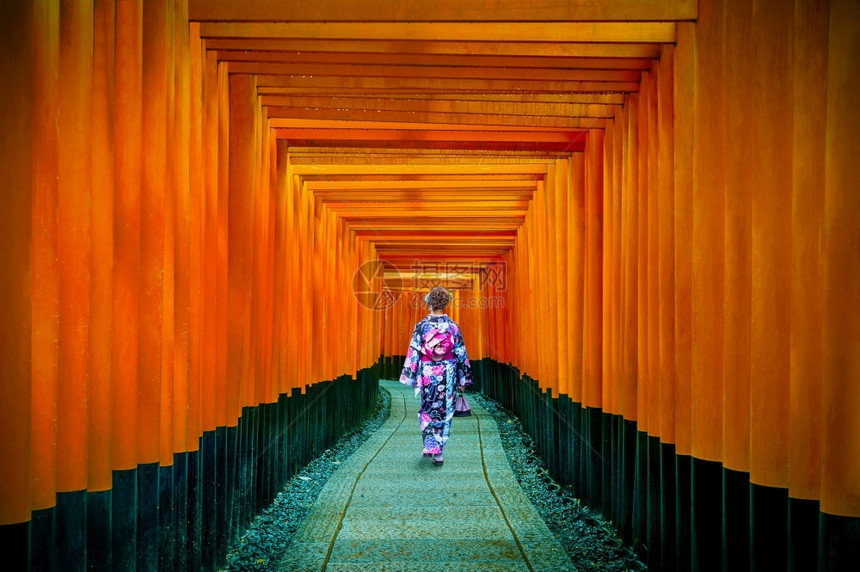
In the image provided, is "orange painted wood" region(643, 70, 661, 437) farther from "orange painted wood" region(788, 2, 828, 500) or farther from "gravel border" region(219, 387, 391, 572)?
"gravel border" region(219, 387, 391, 572)

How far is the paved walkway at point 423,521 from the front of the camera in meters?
5.59

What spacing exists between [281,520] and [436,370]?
3.17 meters

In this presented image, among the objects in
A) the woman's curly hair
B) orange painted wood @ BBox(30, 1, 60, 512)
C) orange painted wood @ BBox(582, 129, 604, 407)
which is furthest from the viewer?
the woman's curly hair

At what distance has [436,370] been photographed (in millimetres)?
9695

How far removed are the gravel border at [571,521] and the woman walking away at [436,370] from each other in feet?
3.59

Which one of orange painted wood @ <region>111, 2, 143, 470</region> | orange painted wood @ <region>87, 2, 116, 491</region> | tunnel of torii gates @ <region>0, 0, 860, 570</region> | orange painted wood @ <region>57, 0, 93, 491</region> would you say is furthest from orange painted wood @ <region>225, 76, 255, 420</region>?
orange painted wood @ <region>57, 0, 93, 491</region>

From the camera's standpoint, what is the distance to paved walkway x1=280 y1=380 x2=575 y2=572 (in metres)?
5.59

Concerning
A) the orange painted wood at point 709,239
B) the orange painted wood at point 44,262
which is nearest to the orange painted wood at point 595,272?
the orange painted wood at point 709,239

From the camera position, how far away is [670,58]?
5.07 m

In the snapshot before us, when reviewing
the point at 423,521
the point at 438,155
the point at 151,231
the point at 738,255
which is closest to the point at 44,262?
the point at 151,231

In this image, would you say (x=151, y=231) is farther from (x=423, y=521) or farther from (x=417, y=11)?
(x=423, y=521)

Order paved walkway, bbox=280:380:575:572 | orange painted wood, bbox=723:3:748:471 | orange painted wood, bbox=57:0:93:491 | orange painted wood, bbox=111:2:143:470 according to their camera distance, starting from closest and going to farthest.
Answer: orange painted wood, bbox=57:0:93:491, orange painted wood, bbox=111:2:143:470, orange painted wood, bbox=723:3:748:471, paved walkway, bbox=280:380:575:572

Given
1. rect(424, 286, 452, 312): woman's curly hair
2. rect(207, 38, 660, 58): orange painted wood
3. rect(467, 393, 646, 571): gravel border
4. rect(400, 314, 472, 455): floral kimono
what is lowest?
rect(467, 393, 646, 571): gravel border

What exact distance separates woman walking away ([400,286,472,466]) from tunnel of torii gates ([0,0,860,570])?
55.0 inches
